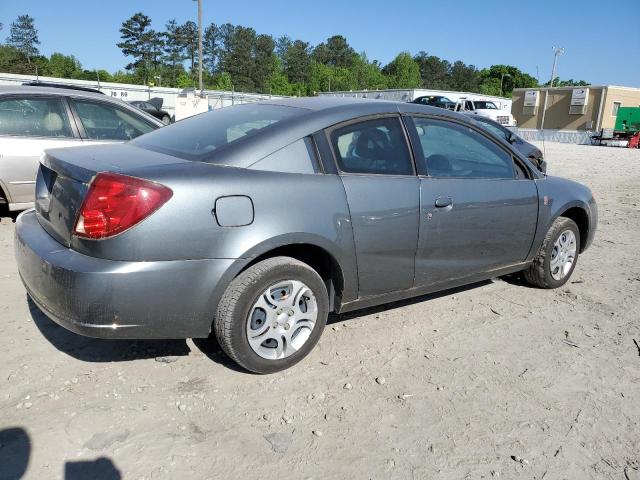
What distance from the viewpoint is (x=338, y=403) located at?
2795mm

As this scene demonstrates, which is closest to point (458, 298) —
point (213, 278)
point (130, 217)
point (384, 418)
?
point (384, 418)

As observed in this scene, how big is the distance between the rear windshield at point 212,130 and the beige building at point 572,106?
5131 cm

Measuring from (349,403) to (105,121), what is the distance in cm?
478

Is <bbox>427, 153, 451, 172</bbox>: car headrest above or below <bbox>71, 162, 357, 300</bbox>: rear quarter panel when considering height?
above

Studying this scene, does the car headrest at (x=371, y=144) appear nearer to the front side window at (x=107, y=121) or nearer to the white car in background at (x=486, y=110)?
the front side window at (x=107, y=121)

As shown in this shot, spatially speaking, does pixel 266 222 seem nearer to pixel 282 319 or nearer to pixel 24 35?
pixel 282 319

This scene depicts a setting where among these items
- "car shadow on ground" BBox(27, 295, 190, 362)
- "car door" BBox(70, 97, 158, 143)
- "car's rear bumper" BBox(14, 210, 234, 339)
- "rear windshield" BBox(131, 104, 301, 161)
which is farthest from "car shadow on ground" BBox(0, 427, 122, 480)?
"car door" BBox(70, 97, 158, 143)

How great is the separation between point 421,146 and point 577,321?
75.6 inches

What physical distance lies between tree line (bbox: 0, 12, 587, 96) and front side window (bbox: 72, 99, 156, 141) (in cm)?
6831

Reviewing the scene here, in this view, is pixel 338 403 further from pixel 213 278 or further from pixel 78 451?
pixel 78 451

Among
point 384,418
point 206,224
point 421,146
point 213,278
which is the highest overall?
point 421,146

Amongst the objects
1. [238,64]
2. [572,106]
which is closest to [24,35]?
[238,64]

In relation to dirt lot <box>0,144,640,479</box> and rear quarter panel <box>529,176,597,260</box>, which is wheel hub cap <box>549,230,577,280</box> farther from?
dirt lot <box>0,144,640,479</box>

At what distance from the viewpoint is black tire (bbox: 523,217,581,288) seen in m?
4.48
